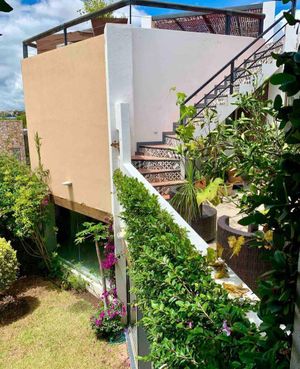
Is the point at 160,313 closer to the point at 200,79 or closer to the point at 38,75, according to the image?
the point at 200,79

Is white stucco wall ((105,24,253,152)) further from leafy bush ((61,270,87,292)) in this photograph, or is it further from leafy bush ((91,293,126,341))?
leafy bush ((61,270,87,292))

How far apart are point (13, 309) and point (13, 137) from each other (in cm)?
570

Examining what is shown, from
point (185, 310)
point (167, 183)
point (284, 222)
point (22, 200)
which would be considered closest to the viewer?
point (284, 222)

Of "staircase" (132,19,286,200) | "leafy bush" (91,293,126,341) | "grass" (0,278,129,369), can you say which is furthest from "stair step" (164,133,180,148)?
"grass" (0,278,129,369)

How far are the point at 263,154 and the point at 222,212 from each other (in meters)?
2.65

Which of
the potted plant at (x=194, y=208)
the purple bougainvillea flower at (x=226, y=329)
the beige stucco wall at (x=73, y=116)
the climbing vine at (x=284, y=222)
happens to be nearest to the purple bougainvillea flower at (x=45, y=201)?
the beige stucco wall at (x=73, y=116)

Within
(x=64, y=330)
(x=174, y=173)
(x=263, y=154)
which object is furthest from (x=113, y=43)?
(x=64, y=330)

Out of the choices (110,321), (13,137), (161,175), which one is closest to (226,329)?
(161,175)

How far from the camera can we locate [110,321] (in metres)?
6.54

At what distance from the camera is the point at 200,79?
712 centimetres

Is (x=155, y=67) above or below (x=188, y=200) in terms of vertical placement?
above

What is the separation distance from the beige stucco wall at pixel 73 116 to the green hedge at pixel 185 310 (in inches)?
150

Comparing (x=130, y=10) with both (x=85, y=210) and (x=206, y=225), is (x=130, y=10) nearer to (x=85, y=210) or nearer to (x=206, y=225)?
(x=206, y=225)

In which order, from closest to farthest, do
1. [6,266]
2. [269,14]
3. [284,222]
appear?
1. [284,222]
2. [6,266]
3. [269,14]
